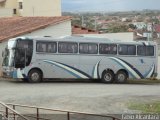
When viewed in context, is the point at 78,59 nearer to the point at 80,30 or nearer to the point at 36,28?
the point at 36,28

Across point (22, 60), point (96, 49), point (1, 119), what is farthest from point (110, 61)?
point (1, 119)

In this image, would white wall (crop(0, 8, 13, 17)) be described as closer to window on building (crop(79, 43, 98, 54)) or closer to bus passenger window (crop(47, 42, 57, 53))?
window on building (crop(79, 43, 98, 54))

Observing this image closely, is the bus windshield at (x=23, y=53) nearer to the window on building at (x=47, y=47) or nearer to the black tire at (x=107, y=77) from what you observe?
the window on building at (x=47, y=47)

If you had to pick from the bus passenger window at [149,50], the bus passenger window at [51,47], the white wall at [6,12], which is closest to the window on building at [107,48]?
the bus passenger window at [149,50]

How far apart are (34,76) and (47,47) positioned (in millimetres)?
1932

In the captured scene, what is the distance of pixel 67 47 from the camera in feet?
105

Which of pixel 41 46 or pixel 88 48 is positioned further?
pixel 88 48

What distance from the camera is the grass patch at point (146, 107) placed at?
19.5 m

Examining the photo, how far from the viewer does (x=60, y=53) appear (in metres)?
31.9

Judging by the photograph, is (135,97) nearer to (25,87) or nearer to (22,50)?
(25,87)

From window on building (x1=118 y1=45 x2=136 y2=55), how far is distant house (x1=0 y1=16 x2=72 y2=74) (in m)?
6.51

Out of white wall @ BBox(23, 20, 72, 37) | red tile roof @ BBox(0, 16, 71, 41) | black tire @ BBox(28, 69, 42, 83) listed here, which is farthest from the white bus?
white wall @ BBox(23, 20, 72, 37)

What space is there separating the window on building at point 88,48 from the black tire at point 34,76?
10.2 feet

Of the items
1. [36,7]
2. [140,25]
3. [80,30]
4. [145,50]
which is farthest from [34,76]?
[140,25]
